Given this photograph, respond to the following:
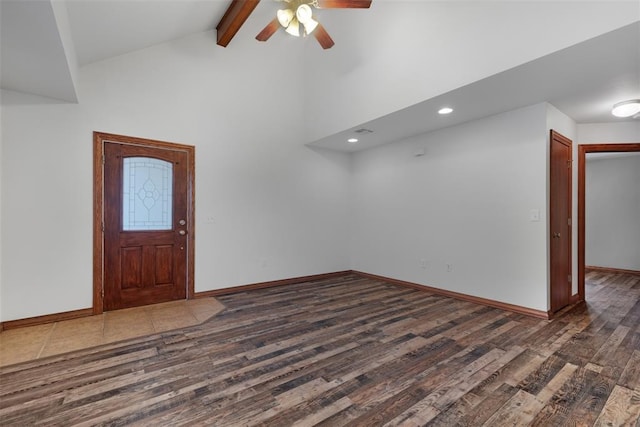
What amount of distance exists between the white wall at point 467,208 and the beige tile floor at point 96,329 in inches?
122

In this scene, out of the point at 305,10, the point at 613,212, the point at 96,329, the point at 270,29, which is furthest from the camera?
the point at 613,212

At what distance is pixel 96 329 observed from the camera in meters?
3.11

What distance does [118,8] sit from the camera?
282cm

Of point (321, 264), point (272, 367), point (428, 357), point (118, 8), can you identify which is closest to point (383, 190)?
point (321, 264)

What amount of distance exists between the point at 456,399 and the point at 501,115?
3400 mm

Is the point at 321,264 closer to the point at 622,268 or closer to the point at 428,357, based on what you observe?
the point at 428,357

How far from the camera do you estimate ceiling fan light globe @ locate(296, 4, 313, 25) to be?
2.83m

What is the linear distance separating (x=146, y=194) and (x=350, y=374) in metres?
3.41

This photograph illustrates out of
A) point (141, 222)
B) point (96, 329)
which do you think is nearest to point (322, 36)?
point (141, 222)

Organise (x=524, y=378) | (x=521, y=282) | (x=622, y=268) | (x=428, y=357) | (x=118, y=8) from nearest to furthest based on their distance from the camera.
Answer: (x=524, y=378) → (x=428, y=357) → (x=118, y=8) → (x=521, y=282) → (x=622, y=268)

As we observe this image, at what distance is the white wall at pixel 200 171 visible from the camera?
3.18 meters

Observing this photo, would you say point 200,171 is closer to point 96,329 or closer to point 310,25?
point 96,329

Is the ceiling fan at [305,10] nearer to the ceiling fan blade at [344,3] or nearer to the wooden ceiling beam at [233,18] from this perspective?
the ceiling fan blade at [344,3]

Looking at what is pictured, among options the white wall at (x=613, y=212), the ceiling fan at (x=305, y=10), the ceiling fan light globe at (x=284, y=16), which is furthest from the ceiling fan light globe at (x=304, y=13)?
the white wall at (x=613, y=212)
